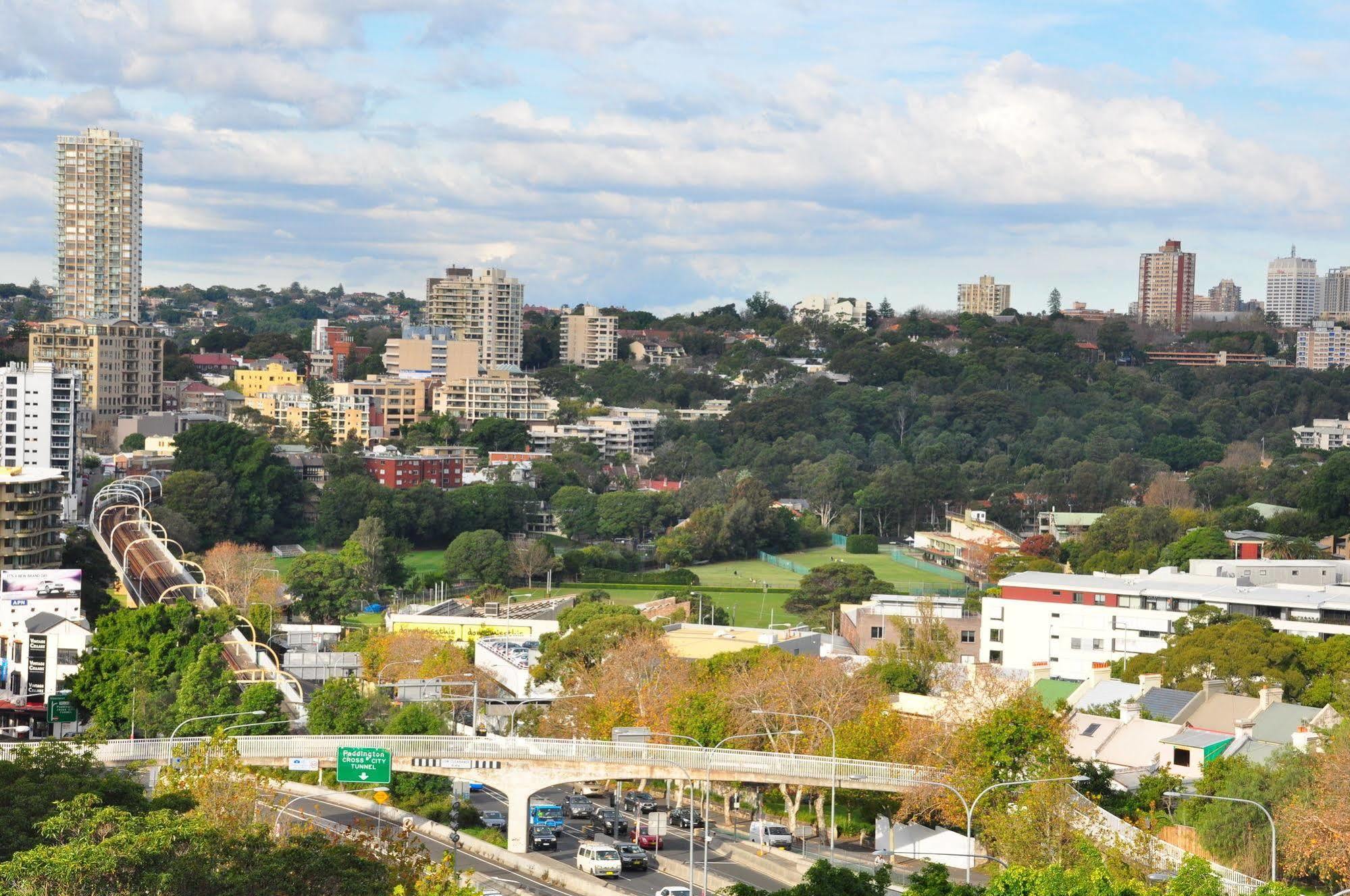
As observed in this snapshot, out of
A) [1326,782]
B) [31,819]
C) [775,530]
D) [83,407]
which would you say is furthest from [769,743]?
[83,407]

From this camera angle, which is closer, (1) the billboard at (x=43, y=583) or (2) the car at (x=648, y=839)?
(2) the car at (x=648, y=839)

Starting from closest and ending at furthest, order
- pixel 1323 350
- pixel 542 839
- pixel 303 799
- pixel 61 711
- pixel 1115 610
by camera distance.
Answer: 1. pixel 542 839
2. pixel 303 799
3. pixel 61 711
4. pixel 1115 610
5. pixel 1323 350

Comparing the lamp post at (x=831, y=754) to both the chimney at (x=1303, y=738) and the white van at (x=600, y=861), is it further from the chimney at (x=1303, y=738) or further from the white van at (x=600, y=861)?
the chimney at (x=1303, y=738)

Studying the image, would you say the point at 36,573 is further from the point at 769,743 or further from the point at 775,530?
the point at 775,530

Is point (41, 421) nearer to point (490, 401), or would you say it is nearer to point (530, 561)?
point (530, 561)

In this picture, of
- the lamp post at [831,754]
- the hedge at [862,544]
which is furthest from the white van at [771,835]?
the hedge at [862,544]

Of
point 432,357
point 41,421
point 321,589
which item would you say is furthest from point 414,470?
point 321,589
